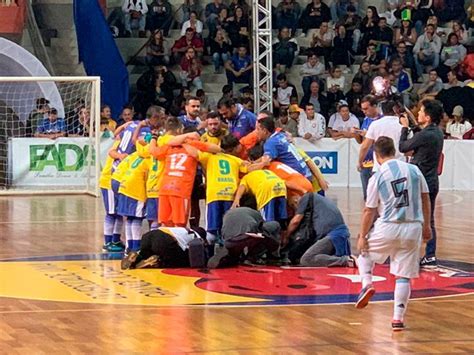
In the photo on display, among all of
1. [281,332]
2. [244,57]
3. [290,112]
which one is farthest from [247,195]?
[244,57]

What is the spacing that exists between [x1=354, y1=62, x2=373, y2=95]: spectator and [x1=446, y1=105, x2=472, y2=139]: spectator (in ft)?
7.54

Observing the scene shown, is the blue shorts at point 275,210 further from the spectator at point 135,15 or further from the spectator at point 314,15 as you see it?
the spectator at point 135,15

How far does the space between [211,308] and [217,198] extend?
10.4ft

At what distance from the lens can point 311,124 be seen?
80.1 ft

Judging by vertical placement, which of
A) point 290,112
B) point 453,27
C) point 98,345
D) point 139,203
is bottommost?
point 98,345

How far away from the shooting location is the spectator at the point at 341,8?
28.7m

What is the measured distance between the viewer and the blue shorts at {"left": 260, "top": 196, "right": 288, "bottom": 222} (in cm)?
1312

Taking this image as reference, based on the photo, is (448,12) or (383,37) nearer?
(383,37)

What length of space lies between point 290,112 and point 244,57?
3016 mm

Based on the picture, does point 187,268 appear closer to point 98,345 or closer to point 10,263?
point 10,263

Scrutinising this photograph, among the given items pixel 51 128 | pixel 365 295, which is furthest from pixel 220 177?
pixel 51 128

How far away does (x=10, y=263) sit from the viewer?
1283 centimetres

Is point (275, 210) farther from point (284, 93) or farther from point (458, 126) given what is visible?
point (284, 93)

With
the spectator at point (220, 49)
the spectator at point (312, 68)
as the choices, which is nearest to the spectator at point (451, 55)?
the spectator at point (312, 68)
